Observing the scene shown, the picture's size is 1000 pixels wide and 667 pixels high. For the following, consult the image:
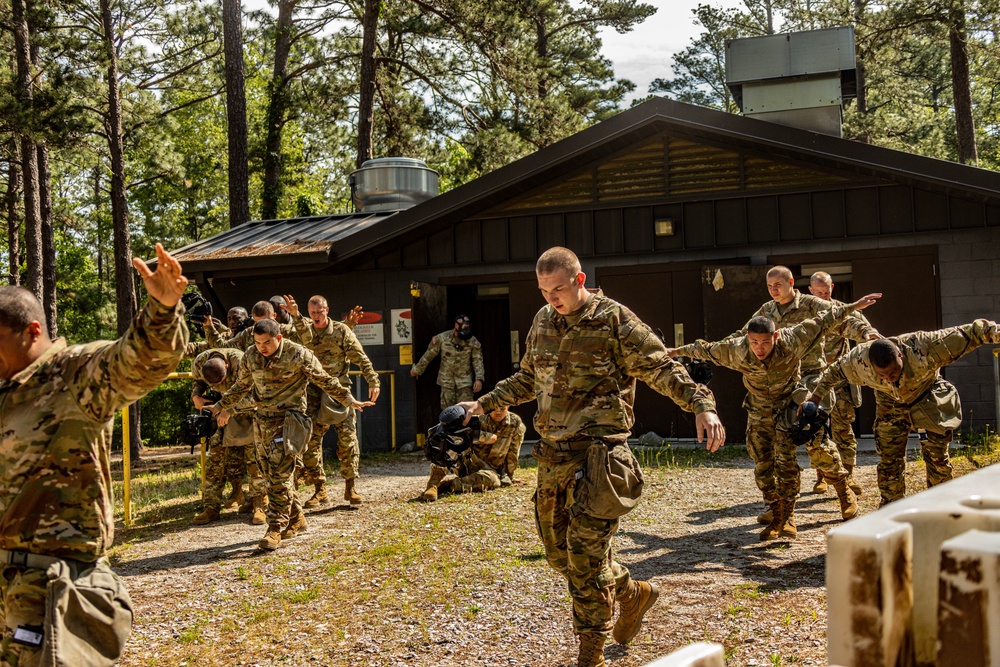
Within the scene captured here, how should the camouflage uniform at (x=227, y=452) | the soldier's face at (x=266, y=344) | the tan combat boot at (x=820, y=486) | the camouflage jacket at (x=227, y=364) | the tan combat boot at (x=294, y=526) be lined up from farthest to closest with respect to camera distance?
the tan combat boot at (x=820, y=486) → the camouflage uniform at (x=227, y=452) → the camouflage jacket at (x=227, y=364) → the tan combat boot at (x=294, y=526) → the soldier's face at (x=266, y=344)

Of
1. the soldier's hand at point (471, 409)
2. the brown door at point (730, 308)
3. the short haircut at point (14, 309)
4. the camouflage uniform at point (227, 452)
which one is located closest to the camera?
the short haircut at point (14, 309)

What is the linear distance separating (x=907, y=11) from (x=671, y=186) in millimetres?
9776

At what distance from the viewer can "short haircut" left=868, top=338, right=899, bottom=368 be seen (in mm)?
6527

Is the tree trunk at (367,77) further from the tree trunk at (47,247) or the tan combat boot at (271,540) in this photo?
the tan combat boot at (271,540)

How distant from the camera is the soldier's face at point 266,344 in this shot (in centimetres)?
784

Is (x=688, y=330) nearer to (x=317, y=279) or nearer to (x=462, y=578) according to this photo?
(x=317, y=279)

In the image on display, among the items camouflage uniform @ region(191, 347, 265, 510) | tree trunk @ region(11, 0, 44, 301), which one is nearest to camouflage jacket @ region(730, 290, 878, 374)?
camouflage uniform @ region(191, 347, 265, 510)

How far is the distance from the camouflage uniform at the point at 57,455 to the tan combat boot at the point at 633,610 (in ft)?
9.24

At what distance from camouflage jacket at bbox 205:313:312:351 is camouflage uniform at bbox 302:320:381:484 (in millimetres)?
69

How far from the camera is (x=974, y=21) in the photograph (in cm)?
1855

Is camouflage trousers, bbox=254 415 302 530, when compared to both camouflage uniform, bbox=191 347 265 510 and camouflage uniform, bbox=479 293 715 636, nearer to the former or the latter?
camouflage uniform, bbox=191 347 265 510

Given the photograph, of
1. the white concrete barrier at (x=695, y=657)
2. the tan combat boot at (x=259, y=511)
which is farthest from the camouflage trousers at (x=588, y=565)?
the tan combat boot at (x=259, y=511)

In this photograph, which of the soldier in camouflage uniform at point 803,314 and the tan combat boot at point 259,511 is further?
the tan combat boot at point 259,511

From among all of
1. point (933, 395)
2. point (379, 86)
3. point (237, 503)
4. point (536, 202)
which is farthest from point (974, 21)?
point (237, 503)
